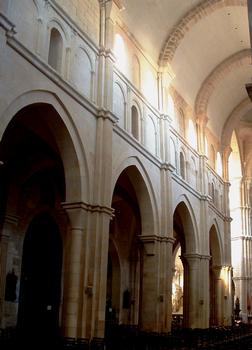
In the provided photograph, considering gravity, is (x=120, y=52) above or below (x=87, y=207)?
above

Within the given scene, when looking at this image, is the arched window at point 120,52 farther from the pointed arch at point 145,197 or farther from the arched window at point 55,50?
the arched window at point 55,50

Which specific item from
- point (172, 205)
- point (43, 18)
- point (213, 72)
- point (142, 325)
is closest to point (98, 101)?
point (43, 18)

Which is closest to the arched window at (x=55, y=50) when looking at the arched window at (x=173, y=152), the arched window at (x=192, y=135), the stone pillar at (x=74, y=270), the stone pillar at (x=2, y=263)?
the stone pillar at (x=74, y=270)

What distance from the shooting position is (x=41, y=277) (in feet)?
74.8

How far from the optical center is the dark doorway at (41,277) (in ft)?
70.9

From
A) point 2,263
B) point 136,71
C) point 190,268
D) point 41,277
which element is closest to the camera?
point 2,263

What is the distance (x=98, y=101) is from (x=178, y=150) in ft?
28.9

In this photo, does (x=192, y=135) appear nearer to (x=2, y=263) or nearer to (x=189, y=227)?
(x=189, y=227)

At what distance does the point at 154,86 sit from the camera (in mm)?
23797

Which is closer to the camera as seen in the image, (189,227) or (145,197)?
(145,197)

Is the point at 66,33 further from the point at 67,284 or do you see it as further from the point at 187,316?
the point at 187,316

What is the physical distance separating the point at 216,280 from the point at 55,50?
21046 mm

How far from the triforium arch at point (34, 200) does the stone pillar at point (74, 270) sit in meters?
0.13

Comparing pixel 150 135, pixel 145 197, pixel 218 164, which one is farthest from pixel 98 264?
pixel 218 164
